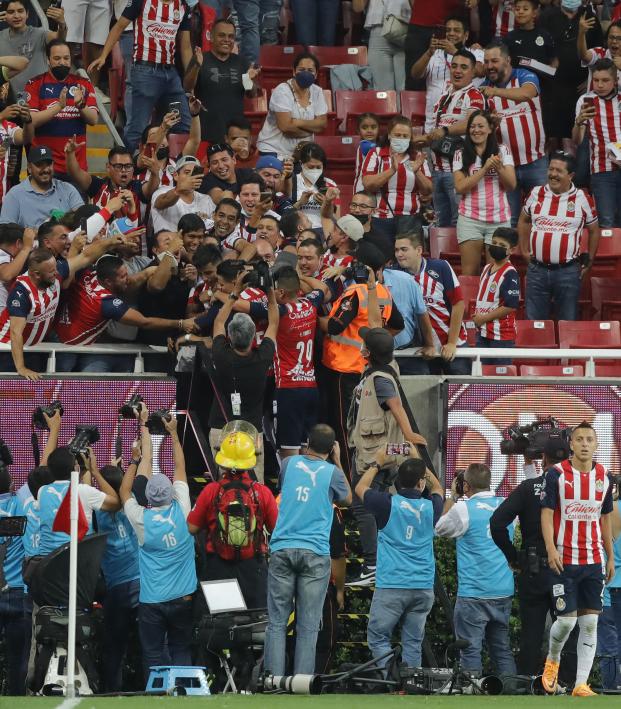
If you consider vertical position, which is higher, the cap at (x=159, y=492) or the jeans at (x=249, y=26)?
the jeans at (x=249, y=26)

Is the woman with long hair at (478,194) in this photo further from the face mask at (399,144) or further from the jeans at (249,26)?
the jeans at (249,26)

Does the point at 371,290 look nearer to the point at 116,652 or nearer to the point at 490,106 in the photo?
the point at 116,652

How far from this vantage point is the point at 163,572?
11.8m

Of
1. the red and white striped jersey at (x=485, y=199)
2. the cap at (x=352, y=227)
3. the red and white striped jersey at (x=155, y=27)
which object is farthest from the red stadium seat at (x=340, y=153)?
the cap at (x=352, y=227)

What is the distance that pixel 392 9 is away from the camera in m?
19.1

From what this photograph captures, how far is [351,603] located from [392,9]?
8465 millimetres

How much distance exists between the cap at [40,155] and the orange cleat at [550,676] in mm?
6551

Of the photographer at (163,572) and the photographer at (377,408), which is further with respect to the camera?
the photographer at (377,408)

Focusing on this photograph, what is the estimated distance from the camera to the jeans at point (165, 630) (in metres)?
11.9

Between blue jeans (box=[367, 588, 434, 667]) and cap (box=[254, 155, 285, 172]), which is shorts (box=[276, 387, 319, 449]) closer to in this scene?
blue jeans (box=[367, 588, 434, 667])

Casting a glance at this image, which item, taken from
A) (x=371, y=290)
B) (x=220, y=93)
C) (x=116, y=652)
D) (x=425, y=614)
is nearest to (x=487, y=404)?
(x=371, y=290)

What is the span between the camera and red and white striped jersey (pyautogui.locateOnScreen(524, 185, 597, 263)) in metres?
15.6

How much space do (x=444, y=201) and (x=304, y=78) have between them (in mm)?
2047

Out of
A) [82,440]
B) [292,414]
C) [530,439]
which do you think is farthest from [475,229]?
[82,440]
